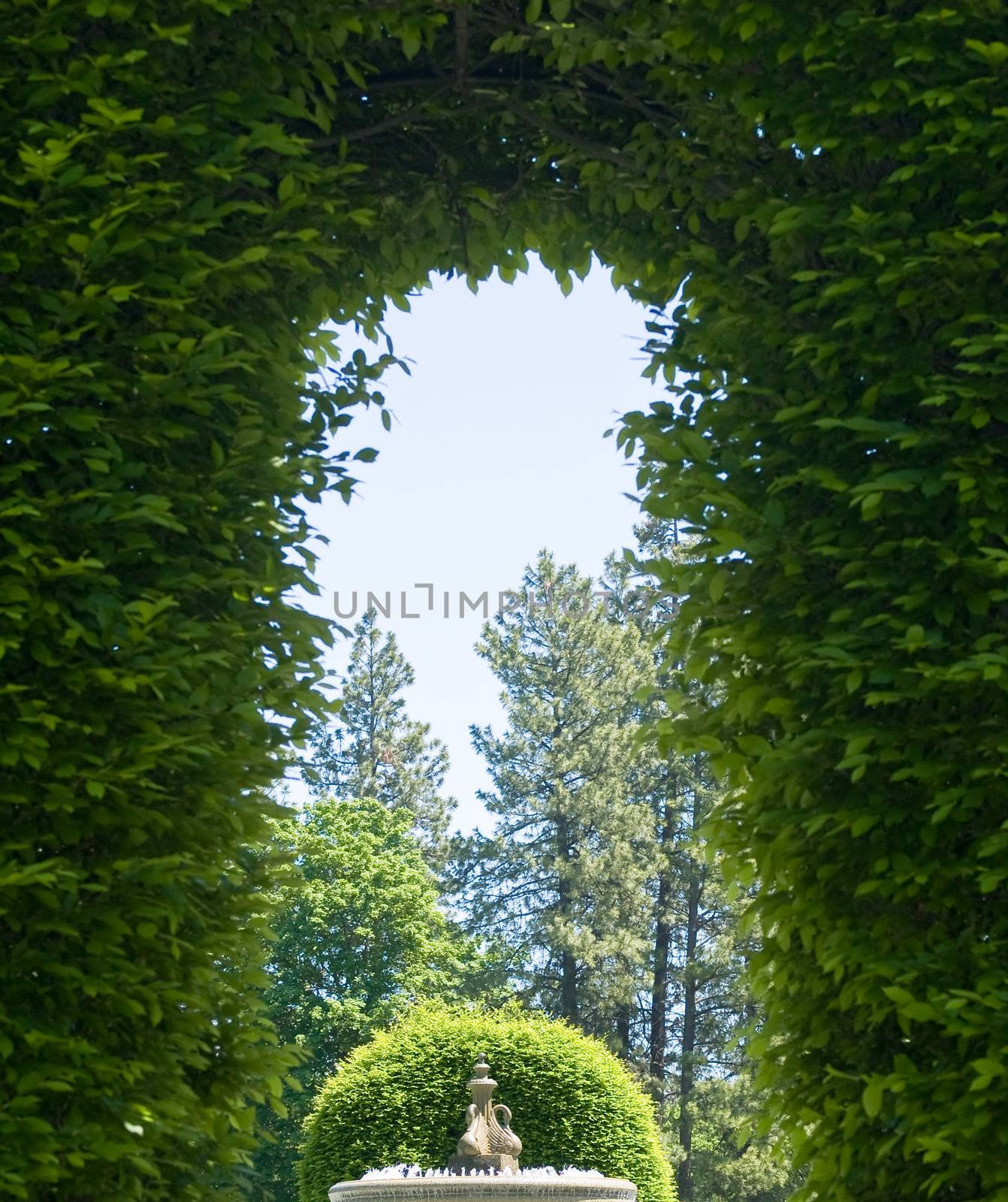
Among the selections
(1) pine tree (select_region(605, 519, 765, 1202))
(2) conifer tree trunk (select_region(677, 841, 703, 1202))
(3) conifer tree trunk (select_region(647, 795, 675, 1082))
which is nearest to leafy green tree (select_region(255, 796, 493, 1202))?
(3) conifer tree trunk (select_region(647, 795, 675, 1082))

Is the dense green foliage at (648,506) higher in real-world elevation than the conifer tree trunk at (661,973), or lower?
lower

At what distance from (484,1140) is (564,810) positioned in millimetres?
18004

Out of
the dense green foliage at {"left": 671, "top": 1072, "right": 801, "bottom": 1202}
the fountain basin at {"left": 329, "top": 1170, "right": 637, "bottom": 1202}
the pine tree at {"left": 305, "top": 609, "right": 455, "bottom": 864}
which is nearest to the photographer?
the fountain basin at {"left": 329, "top": 1170, "right": 637, "bottom": 1202}

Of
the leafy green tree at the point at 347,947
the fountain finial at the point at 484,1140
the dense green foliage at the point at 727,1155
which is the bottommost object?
the fountain finial at the point at 484,1140

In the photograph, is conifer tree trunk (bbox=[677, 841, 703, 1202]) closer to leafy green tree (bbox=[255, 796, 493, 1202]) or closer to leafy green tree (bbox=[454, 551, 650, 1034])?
leafy green tree (bbox=[454, 551, 650, 1034])

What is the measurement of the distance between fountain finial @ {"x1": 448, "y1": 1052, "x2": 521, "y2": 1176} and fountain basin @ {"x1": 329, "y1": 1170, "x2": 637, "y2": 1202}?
3.03ft

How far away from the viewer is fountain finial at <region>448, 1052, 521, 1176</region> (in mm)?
13289

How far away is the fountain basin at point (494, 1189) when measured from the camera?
1209 cm

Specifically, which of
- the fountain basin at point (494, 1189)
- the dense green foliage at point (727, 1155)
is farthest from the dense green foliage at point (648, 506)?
the dense green foliage at point (727, 1155)

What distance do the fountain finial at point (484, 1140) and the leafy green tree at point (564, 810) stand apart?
641 inches

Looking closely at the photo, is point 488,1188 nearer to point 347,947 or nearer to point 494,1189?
point 494,1189

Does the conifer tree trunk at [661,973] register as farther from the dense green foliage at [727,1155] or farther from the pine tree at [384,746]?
the pine tree at [384,746]

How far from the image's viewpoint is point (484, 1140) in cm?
1352

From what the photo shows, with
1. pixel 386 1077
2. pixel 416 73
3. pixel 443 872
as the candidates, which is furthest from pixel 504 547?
pixel 416 73
